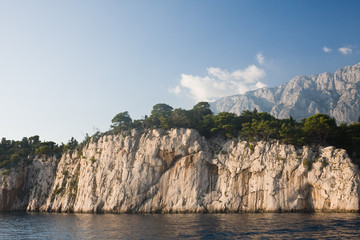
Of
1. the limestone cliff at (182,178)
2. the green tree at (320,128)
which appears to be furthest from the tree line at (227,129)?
the limestone cliff at (182,178)

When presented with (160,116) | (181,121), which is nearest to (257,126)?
(181,121)

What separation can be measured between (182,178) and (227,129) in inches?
802

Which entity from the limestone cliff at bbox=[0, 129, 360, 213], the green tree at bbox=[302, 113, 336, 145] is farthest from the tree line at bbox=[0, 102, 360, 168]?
the limestone cliff at bbox=[0, 129, 360, 213]

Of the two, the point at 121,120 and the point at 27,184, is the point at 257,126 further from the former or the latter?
the point at 27,184

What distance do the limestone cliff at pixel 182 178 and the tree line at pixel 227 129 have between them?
3.87 meters

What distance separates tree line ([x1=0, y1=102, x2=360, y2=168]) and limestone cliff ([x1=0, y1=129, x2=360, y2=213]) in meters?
3.87

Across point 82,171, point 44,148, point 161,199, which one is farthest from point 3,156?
point 161,199

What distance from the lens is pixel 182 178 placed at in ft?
245

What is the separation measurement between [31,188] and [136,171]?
148 ft

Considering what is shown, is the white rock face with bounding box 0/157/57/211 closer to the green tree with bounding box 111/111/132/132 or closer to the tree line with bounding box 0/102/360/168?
the tree line with bounding box 0/102/360/168

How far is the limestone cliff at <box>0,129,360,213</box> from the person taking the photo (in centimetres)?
6062

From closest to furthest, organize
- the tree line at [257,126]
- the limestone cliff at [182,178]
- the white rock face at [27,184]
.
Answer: the limestone cliff at [182,178], the tree line at [257,126], the white rock face at [27,184]

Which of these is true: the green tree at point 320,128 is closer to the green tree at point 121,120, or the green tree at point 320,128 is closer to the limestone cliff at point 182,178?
the limestone cliff at point 182,178

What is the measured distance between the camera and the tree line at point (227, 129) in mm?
67625
